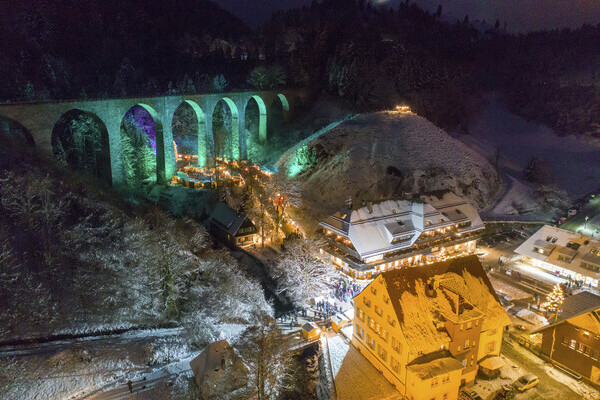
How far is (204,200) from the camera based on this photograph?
150 feet

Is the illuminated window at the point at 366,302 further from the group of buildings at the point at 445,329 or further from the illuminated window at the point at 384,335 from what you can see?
the illuminated window at the point at 384,335

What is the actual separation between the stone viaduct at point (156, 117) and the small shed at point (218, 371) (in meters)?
27.6

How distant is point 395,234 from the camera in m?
35.8

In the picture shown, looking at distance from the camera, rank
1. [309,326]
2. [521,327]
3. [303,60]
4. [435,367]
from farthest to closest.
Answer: [303,60] → [521,327] → [309,326] → [435,367]

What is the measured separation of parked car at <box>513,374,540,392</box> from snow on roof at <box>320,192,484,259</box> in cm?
1416

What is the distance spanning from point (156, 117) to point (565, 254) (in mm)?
45924

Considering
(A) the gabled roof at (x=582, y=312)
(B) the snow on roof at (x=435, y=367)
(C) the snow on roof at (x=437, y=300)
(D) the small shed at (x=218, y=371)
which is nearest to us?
(B) the snow on roof at (x=435, y=367)

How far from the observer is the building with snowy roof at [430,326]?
68.0 ft

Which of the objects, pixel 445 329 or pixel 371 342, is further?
pixel 371 342

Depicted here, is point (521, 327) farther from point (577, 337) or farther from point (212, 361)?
point (212, 361)

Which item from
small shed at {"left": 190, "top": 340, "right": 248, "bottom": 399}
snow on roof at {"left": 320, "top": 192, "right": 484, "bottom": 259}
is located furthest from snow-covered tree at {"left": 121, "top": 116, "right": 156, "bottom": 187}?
small shed at {"left": 190, "top": 340, "right": 248, "bottom": 399}

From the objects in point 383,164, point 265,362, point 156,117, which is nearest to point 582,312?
point 265,362

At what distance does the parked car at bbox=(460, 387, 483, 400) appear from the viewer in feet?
70.6

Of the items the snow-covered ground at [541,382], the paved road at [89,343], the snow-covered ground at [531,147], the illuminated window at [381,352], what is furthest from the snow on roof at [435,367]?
the snow-covered ground at [531,147]
